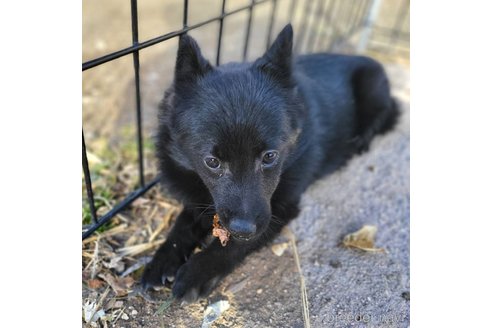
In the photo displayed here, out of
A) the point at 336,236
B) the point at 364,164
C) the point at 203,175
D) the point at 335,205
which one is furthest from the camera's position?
the point at 364,164

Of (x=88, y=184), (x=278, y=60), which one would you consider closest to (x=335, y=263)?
(x=278, y=60)

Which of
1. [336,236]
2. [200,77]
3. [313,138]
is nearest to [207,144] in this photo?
[200,77]

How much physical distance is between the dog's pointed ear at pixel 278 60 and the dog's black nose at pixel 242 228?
76cm

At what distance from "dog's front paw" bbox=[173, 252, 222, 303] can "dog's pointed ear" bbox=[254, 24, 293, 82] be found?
94cm

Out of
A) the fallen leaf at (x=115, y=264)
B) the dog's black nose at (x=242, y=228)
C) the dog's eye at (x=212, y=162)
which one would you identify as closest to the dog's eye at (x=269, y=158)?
the dog's eye at (x=212, y=162)

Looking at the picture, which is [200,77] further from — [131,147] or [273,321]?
[131,147]

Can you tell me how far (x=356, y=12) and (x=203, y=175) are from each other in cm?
367

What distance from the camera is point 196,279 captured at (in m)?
1.83

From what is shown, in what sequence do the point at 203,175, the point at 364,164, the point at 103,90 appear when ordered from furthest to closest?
the point at 103,90 < the point at 364,164 < the point at 203,175

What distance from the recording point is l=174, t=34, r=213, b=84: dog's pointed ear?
5.87ft

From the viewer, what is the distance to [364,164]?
2.96m

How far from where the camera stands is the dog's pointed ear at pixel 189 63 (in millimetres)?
1788

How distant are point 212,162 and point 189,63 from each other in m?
0.47

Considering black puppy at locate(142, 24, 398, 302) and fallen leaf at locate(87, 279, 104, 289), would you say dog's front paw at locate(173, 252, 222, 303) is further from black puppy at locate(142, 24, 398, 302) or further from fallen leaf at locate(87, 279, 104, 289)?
fallen leaf at locate(87, 279, 104, 289)
